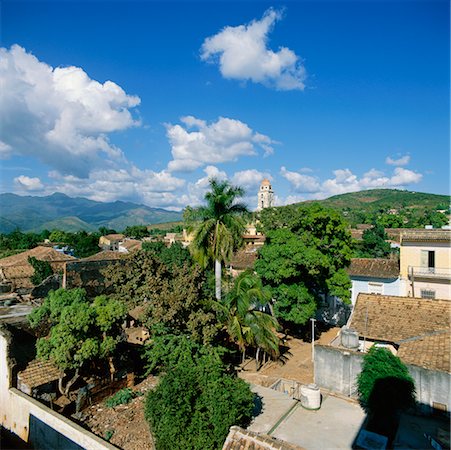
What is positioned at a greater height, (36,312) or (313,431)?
(36,312)

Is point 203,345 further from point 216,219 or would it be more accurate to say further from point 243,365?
point 216,219

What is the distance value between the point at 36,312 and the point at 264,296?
10.1 m

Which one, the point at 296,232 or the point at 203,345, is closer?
the point at 203,345

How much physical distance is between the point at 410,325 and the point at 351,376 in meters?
3.82

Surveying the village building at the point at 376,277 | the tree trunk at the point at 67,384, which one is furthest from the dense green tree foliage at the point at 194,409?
the village building at the point at 376,277

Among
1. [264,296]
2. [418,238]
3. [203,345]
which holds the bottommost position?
[203,345]

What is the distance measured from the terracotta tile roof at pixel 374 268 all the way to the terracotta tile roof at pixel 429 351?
992 centimetres

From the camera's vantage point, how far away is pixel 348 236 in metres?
21.2

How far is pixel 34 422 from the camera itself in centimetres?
1025

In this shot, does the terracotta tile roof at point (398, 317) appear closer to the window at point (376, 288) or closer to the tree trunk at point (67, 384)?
the window at point (376, 288)

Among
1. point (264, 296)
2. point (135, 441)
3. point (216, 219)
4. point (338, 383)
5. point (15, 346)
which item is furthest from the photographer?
point (216, 219)

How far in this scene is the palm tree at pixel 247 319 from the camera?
15523 mm

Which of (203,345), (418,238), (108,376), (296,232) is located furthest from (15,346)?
(418,238)

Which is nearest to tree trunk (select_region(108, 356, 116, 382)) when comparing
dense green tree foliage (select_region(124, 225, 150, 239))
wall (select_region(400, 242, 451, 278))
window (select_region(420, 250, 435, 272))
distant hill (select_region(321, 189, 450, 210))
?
wall (select_region(400, 242, 451, 278))
